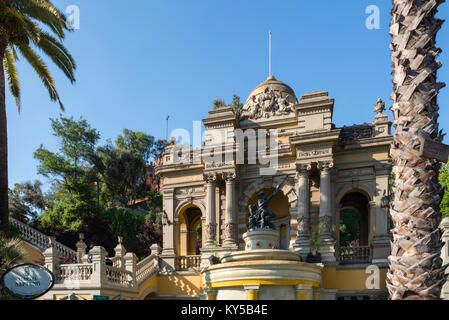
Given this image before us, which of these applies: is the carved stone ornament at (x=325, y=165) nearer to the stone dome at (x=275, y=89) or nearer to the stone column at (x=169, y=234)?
the stone dome at (x=275, y=89)

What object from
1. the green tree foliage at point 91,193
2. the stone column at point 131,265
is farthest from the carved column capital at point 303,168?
the green tree foliage at point 91,193

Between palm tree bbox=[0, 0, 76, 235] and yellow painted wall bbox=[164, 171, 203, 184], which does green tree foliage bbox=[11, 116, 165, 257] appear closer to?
yellow painted wall bbox=[164, 171, 203, 184]

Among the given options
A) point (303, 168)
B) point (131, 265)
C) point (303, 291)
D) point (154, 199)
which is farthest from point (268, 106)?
point (154, 199)

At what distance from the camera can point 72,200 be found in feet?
118

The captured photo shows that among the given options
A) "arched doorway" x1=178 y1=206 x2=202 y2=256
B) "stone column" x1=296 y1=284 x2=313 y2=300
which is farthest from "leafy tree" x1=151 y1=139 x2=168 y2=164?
"stone column" x1=296 y1=284 x2=313 y2=300

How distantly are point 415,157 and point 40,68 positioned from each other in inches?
754

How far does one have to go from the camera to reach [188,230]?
90.4 feet

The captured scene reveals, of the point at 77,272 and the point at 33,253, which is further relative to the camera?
the point at 33,253

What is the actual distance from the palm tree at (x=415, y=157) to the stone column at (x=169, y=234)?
18.9 m

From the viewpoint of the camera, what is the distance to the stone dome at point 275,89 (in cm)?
2603

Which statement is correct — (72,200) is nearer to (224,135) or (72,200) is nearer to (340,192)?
(224,135)

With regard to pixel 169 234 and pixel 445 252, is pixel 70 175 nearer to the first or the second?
pixel 169 234
